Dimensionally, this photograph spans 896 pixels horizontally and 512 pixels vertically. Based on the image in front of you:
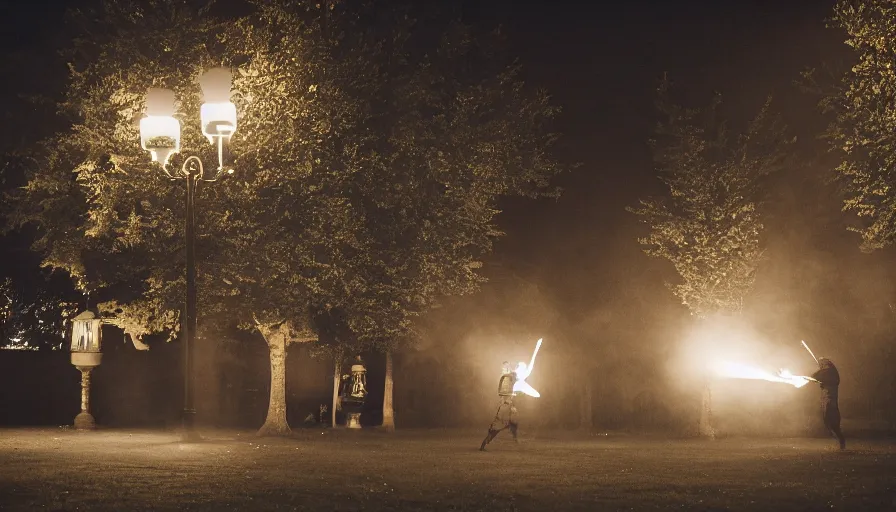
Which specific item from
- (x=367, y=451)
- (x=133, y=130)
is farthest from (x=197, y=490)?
(x=133, y=130)

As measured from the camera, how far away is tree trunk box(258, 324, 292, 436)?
101 feet

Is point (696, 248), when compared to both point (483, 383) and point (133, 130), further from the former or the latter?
point (133, 130)

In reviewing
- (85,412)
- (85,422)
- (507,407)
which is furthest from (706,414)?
(85,412)

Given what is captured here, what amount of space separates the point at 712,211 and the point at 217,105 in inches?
521

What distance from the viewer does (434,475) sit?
1902 centimetres

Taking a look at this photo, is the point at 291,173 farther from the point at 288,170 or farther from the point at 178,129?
the point at 178,129

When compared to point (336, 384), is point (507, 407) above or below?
below

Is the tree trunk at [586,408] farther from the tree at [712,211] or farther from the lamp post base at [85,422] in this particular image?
the lamp post base at [85,422]

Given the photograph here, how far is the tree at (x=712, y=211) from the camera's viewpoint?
30.6 metres

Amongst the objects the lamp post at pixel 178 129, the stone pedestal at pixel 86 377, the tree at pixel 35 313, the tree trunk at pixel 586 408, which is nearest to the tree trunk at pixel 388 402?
the tree trunk at pixel 586 408

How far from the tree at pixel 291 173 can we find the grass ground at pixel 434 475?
4199 millimetres

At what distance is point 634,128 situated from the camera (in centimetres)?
3825

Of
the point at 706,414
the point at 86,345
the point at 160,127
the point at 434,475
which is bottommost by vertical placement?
the point at 434,475

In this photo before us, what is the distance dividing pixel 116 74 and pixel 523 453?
12766 mm
